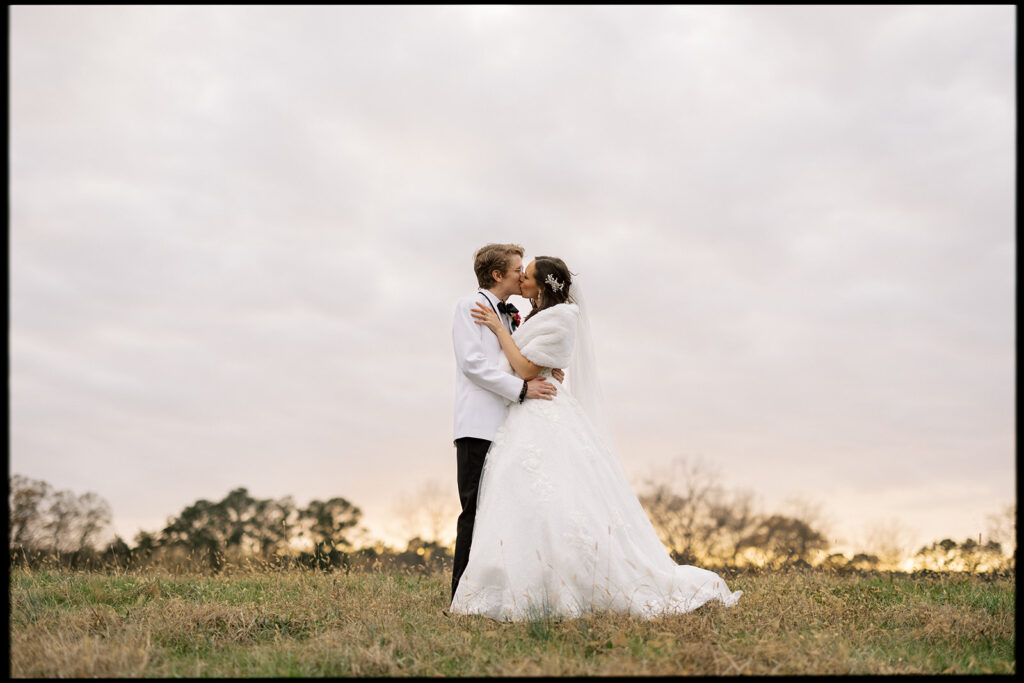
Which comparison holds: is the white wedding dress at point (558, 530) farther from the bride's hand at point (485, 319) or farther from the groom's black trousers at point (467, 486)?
the bride's hand at point (485, 319)

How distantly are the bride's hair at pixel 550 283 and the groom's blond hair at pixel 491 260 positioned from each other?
28cm

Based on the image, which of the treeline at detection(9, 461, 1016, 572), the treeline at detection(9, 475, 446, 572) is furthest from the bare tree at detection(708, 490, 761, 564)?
the treeline at detection(9, 475, 446, 572)

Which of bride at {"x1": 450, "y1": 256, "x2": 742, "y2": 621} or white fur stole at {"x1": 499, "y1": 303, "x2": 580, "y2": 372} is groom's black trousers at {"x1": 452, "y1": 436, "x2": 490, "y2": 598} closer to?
bride at {"x1": 450, "y1": 256, "x2": 742, "y2": 621}

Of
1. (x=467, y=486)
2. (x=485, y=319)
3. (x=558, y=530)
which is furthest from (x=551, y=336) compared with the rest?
(x=558, y=530)

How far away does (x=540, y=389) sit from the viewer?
6539 millimetres

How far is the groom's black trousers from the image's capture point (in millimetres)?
6477

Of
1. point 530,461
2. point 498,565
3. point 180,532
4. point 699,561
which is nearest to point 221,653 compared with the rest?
point 498,565

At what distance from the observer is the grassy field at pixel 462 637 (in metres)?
4.68

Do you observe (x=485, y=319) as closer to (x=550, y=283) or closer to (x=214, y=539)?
(x=550, y=283)

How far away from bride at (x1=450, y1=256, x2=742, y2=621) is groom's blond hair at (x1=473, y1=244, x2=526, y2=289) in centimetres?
31

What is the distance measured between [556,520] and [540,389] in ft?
3.59

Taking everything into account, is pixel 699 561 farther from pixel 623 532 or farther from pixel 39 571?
pixel 39 571

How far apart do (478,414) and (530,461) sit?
63 centimetres

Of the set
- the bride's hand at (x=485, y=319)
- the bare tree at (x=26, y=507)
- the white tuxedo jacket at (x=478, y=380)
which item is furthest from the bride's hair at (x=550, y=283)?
the bare tree at (x=26, y=507)
